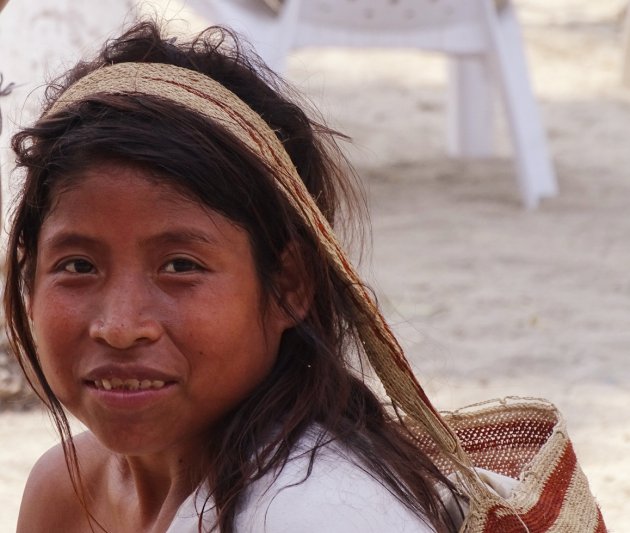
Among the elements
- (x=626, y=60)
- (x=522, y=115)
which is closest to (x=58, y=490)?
(x=522, y=115)

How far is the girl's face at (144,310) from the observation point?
54.5 inches

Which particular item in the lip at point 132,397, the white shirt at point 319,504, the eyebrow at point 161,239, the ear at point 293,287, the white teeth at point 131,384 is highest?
the eyebrow at point 161,239

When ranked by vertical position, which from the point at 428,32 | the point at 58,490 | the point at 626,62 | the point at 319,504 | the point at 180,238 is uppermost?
the point at 180,238

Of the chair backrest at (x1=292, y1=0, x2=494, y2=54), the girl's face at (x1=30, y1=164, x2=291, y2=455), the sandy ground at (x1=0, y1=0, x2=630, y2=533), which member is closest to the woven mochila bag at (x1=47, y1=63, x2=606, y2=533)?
the girl's face at (x1=30, y1=164, x2=291, y2=455)

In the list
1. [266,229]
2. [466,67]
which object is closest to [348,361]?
[266,229]

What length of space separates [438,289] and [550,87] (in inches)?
142

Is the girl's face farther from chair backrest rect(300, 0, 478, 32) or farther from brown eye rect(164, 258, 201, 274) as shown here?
chair backrest rect(300, 0, 478, 32)

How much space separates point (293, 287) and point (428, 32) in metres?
3.70

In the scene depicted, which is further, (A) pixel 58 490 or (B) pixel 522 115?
(B) pixel 522 115

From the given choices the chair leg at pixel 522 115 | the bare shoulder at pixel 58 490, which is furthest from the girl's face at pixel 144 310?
the chair leg at pixel 522 115

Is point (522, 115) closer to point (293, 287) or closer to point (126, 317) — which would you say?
point (293, 287)

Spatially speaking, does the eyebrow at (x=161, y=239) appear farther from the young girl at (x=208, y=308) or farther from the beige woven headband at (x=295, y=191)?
the beige woven headband at (x=295, y=191)

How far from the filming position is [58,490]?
191 centimetres

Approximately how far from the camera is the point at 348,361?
63.6 inches
